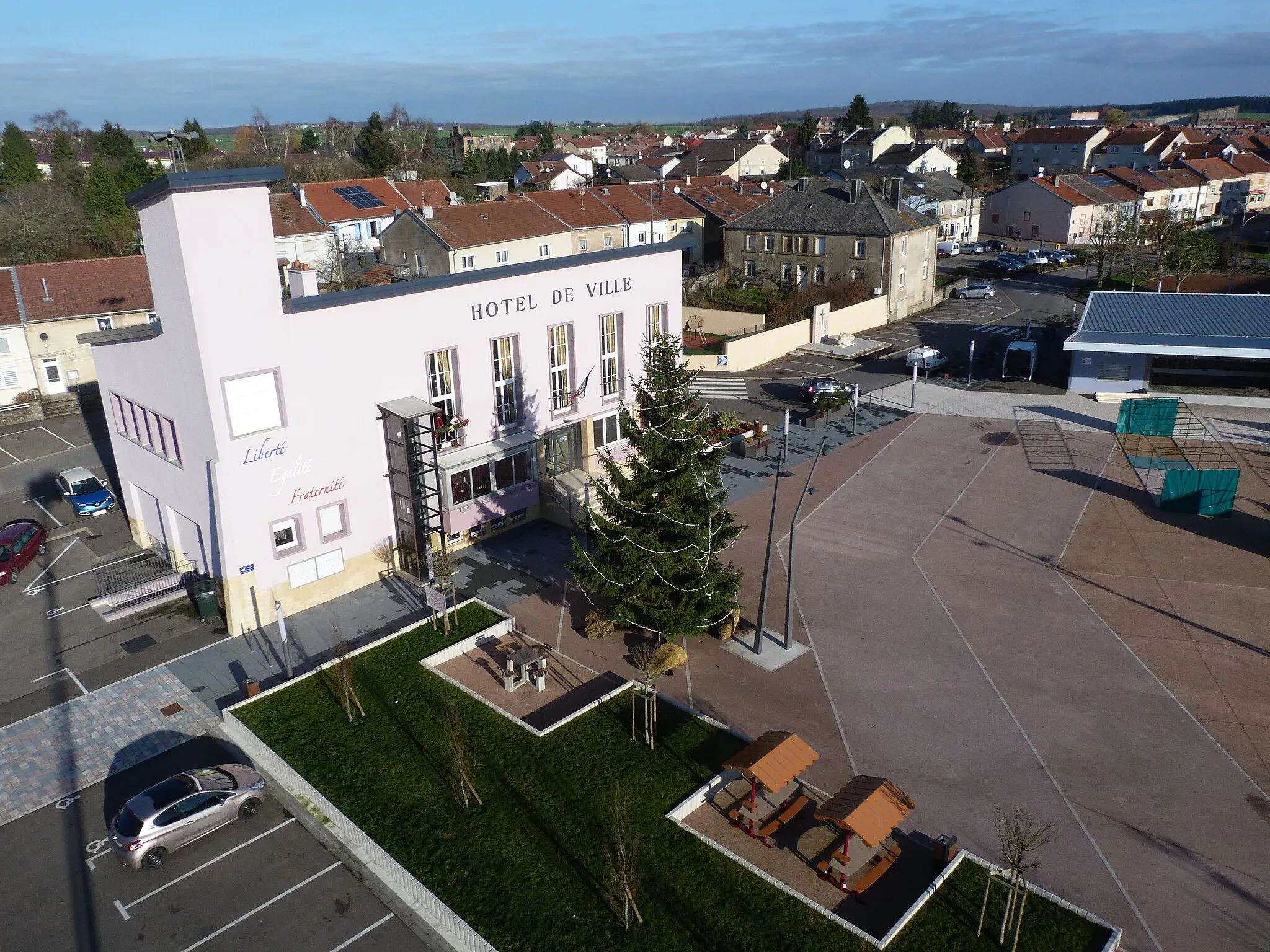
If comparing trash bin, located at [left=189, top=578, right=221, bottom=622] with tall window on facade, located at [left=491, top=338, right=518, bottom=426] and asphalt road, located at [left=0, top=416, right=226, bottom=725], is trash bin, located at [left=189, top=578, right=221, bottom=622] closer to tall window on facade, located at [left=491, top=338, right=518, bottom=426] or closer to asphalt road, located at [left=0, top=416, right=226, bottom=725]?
asphalt road, located at [left=0, top=416, right=226, bottom=725]

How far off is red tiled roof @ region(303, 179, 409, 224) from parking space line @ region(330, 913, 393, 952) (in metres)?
56.8

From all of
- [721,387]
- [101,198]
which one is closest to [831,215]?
[721,387]

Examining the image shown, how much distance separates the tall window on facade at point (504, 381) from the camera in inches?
1025

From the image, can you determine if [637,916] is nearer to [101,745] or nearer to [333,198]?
[101,745]

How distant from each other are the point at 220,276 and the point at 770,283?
44.9 meters

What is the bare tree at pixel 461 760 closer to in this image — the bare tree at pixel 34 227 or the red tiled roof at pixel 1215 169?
the bare tree at pixel 34 227

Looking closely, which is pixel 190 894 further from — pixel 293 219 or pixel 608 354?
pixel 293 219

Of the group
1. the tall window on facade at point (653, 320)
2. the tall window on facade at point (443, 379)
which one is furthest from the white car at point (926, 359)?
the tall window on facade at point (443, 379)

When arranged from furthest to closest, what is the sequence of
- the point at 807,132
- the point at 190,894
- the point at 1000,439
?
the point at 807,132, the point at 1000,439, the point at 190,894

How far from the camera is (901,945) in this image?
13086 mm

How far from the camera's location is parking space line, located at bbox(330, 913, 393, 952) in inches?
540


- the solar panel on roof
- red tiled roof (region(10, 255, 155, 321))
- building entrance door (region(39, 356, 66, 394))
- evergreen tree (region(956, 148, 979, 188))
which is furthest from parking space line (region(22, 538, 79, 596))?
evergreen tree (region(956, 148, 979, 188))

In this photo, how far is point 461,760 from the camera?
53.2 feet

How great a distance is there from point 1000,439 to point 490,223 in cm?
3645
